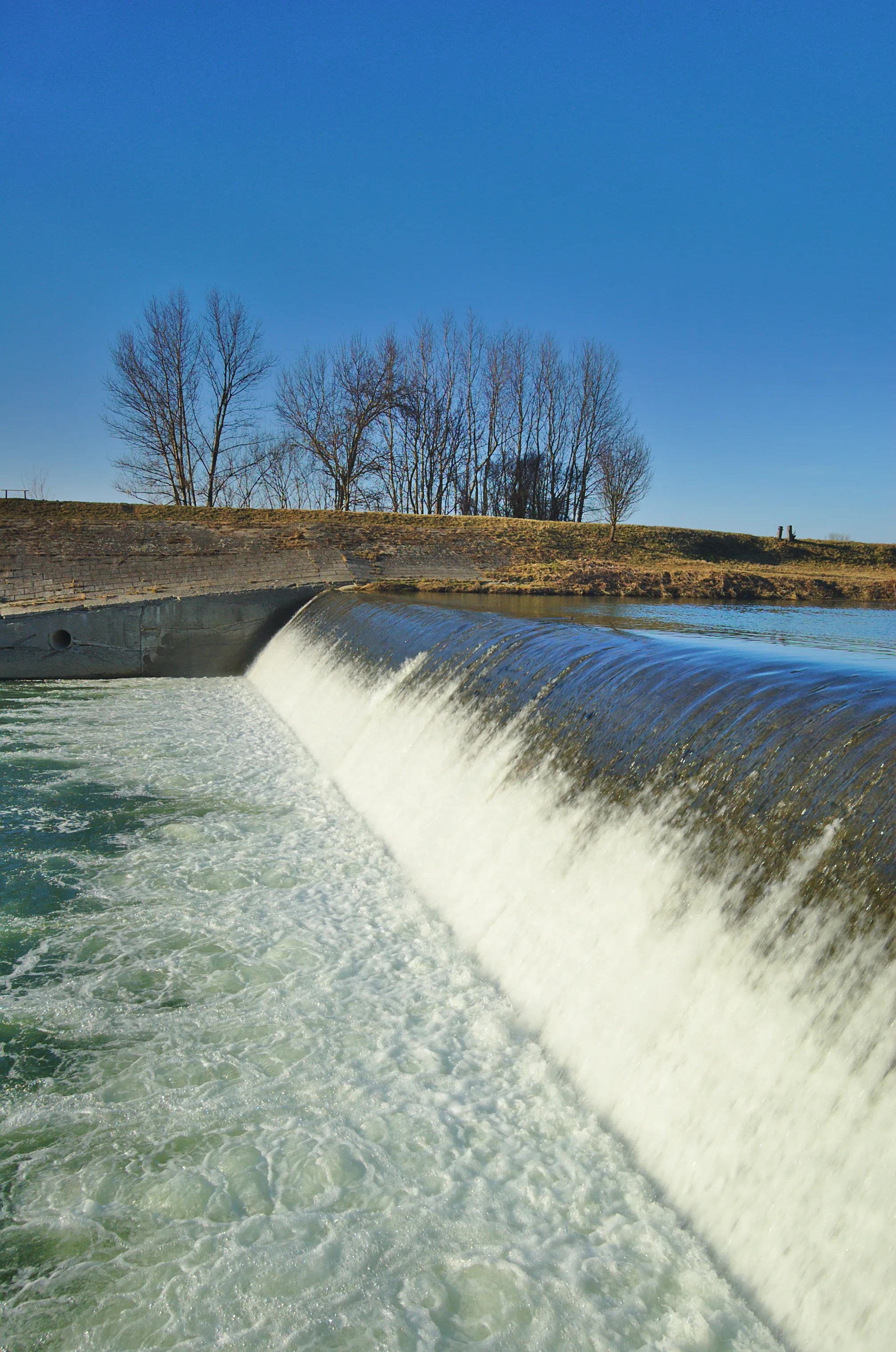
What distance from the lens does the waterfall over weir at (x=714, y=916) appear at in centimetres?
199

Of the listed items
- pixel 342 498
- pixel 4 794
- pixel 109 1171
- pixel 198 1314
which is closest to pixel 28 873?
pixel 4 794

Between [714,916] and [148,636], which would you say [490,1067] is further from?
[148,636]

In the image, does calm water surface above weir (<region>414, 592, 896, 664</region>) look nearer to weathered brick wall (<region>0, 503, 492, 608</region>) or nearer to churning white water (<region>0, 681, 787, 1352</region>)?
weathered brick wall (<region>0, 503, 492, 608</region>)

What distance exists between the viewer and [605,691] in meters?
4.35

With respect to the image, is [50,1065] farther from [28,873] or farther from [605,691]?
[605,691]

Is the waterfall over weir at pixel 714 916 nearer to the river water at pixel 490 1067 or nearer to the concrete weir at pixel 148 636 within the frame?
the river water at pixel 490 1067

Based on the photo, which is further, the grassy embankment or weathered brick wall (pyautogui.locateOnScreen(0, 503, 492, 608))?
the grassy embankment

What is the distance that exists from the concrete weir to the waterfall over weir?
343 inches

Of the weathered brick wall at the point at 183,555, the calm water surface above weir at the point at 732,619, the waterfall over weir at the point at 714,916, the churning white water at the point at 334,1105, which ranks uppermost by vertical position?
the weathered brick wall at the point at 183,555

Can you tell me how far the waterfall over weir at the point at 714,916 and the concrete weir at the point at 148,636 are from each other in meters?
8.72

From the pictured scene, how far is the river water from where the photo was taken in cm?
203

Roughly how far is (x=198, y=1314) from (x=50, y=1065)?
1227 mm

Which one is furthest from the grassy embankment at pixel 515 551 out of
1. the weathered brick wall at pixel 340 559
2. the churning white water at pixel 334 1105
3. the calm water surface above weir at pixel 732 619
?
the churning white water at pixel 334 1105

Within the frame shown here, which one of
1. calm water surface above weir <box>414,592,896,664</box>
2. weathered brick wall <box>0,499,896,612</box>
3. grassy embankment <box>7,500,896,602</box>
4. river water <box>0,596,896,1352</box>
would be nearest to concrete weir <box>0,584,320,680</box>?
weathered brick wall <box>0,499,896,612</box>
